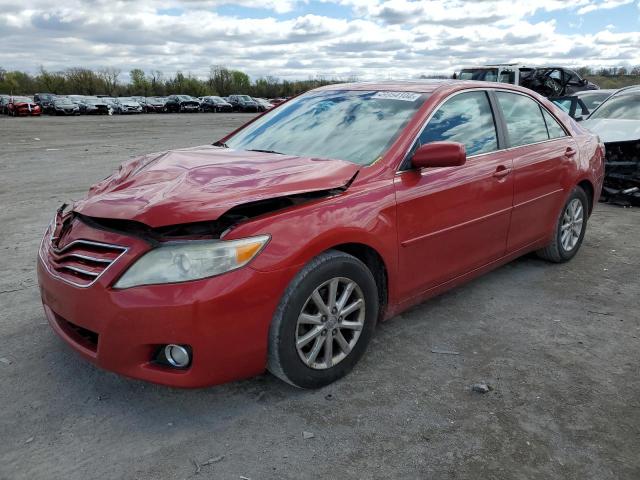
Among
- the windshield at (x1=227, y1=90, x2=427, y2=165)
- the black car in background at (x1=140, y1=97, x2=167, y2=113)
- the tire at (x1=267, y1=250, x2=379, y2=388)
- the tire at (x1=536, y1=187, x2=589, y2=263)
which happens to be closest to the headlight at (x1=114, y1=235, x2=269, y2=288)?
the tire at (x1=267, y1=250, x2=379, y2=388)

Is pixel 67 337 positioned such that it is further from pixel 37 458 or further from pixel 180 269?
pixel 180 269

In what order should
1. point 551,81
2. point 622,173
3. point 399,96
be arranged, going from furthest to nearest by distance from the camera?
point 551,81 < point 622,173 < point 399,96

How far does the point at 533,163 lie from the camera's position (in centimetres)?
423

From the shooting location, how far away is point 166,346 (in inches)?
98.7

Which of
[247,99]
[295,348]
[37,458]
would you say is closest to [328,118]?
[295,348]

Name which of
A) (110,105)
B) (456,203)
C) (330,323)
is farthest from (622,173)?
(110,105)

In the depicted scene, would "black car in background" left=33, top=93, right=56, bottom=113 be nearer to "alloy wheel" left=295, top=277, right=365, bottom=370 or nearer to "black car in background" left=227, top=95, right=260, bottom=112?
"black car in background" left=227, top=95, right=260, bottom=112

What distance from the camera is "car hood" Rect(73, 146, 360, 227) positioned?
2.51 meters

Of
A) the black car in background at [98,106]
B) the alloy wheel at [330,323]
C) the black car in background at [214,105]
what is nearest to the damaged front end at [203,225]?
the alloy wheel at [330,323]

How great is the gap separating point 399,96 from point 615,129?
19.8 feet

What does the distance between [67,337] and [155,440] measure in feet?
2.37

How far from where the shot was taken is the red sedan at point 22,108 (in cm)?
3706

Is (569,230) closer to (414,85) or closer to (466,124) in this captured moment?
(466,124)

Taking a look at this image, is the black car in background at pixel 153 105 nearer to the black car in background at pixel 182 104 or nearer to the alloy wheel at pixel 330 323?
the black car in background at pixel 182 104
